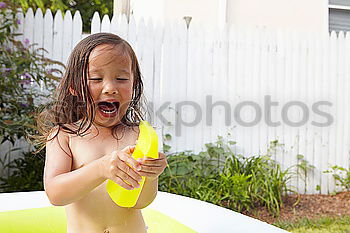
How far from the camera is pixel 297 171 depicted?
17.8 ft

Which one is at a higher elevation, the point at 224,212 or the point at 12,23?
the point at 12,23

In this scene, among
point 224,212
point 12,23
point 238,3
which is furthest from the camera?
point 238,3

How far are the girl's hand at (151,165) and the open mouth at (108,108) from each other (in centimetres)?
28

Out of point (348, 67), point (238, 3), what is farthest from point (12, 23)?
point (348, 67)

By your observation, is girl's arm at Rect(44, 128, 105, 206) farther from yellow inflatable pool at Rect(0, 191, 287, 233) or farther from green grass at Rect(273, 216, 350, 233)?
green grass at Rect(273, 216, 350, 233)

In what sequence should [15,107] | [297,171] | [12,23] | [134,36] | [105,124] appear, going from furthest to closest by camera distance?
[297,171], [134,36], [12,23], [15,107], [105,124]

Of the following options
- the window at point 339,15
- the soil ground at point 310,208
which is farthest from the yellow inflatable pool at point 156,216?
the window at point 339,15

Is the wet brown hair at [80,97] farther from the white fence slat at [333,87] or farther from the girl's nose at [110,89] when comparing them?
the white fence slat at [333,87]

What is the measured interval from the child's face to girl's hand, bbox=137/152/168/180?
0.27 meters

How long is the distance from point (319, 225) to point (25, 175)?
2675 millimetres

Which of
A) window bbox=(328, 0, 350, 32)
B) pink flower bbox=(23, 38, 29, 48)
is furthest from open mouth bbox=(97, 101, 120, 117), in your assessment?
window bbox=(328, 0, 350, 32)

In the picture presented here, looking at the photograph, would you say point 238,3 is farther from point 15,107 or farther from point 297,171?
point 15,107

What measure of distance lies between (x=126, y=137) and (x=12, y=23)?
11.1 feet

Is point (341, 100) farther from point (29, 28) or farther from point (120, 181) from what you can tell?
point (120, 181)
